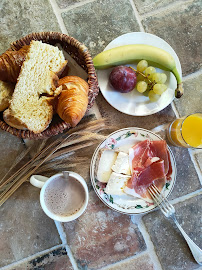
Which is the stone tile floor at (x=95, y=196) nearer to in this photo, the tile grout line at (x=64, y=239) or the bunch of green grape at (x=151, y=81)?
the tile grout line at (x=64, y=239)

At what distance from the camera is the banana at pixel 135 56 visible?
3.79 feet

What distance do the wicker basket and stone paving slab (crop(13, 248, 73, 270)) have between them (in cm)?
60

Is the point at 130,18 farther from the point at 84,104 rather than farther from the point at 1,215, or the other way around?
→ the point at 1,215

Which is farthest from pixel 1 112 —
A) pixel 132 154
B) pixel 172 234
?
pixel 172 234

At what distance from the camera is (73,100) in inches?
35.9

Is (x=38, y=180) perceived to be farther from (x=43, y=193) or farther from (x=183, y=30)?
(x=183, y=30)

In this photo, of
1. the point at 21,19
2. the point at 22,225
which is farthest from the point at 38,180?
the point at 21,19

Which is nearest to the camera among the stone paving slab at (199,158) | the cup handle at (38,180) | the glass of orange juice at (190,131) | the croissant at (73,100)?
the croissant at (73,100)

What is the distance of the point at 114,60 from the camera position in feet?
3.80

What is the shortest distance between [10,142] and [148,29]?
81cm

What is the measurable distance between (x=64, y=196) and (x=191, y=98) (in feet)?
2.39

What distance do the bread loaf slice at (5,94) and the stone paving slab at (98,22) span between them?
0.45 meters

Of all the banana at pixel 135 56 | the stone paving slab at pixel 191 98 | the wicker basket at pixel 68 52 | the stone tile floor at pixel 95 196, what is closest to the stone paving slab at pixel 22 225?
the stone tile floor at pixel 95 196

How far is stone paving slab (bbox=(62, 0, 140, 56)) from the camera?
1287 mm
